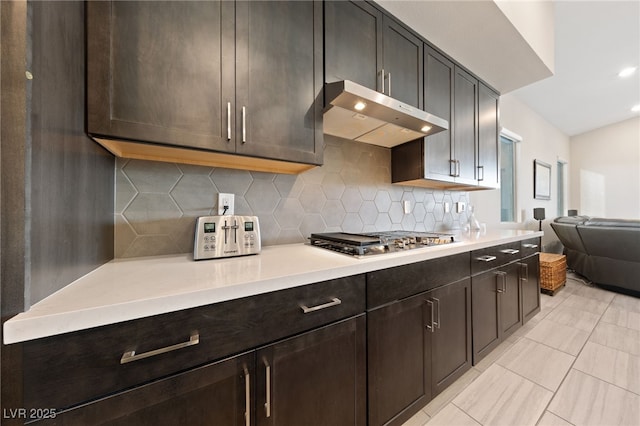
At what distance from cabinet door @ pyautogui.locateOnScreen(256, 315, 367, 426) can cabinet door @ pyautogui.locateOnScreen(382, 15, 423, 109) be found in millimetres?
1374

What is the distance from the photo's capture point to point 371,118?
52.7 inches

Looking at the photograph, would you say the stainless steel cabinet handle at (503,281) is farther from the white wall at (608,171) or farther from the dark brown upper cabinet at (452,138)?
the white wall at (608,171)

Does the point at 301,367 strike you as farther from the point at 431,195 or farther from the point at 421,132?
the point at 431,195

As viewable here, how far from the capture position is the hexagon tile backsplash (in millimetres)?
1010

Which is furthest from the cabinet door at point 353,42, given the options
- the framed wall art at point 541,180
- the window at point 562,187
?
the window at point 562,187

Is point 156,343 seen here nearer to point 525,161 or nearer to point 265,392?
point 265,392

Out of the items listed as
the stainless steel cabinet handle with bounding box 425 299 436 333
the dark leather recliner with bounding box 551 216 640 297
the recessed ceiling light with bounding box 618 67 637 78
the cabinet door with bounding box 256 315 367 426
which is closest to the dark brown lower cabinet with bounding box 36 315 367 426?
the cabinet door with bounding box 256 315 367 426

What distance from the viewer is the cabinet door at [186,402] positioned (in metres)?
0.51

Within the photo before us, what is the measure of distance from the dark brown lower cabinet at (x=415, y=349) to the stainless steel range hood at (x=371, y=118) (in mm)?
982

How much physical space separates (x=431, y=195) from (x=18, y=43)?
2452mm

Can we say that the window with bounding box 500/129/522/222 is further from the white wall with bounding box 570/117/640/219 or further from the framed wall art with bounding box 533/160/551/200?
the white wall with bounding box 570/117/640/219

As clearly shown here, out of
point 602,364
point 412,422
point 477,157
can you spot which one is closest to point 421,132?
point 477,157

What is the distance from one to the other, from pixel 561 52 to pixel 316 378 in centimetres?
456

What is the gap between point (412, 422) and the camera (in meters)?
1.17
